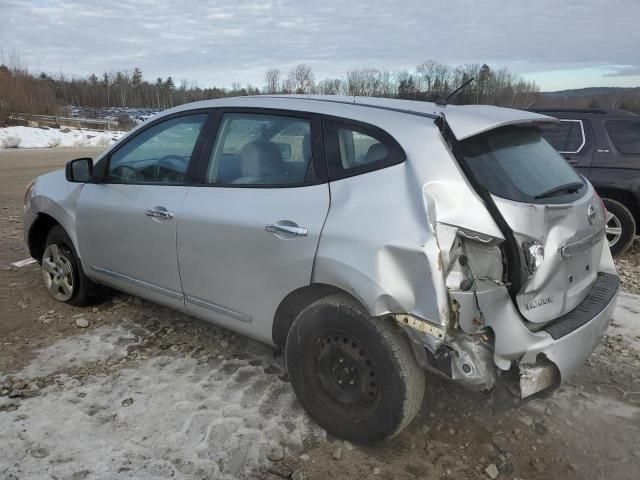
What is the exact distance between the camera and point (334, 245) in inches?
96.8

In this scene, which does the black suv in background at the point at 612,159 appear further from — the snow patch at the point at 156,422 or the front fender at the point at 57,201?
the front fender at the point at 57,201

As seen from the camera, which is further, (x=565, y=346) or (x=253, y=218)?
(x=253, y=218)

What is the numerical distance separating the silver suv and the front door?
2 centimetres

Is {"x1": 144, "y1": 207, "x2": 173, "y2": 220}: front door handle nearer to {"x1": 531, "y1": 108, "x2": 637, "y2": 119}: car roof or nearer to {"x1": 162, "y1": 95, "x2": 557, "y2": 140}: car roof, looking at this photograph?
{"x1": 162, "y1": 95, "x2": 557, "y2": 140}: car roof

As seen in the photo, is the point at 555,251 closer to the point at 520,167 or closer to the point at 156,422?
the point at 520,167

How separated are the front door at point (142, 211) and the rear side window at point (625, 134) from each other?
17.2ft

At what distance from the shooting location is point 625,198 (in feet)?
20.1

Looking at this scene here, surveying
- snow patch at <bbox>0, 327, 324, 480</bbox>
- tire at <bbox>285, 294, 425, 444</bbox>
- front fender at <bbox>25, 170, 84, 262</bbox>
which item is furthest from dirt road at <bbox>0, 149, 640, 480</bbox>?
front fender at <bbox>25, 170, 84, 262</bbox>

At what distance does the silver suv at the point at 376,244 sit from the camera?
223 centimetres

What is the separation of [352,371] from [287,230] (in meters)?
0.78

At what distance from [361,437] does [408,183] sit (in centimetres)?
129

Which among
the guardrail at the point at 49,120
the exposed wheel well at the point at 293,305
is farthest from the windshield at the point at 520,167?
the guardrail at the point at 49,120

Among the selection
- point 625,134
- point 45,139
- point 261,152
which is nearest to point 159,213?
point 261,152

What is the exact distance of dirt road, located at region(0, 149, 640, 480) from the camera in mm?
2531
